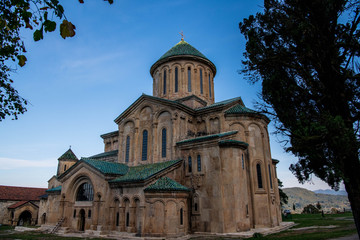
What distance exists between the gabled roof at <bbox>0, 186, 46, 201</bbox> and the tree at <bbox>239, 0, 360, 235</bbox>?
38.2 m

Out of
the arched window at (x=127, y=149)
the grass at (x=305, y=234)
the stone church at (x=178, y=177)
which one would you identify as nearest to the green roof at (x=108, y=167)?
the stone church at (x=178, y=177)

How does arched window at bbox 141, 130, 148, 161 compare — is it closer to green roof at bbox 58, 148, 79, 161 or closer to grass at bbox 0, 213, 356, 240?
grass at bbox 0, 213, 356, 240

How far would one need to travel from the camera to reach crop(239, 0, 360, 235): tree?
294 inches

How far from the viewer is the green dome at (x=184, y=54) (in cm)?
2228

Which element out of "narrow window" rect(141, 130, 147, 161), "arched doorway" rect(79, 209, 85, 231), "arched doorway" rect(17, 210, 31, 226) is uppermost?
"narrow window" rect(141, 130, 147, 161)

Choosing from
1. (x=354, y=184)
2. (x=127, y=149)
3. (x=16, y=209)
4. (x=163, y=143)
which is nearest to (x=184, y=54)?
(x=163, y=143)

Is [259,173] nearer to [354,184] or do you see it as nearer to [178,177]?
[178,177]

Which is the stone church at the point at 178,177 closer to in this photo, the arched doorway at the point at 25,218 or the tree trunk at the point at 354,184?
the tree trunk at the point at 354,184

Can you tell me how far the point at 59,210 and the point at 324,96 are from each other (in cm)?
1883

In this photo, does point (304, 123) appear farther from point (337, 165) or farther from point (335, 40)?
point (335, 40)

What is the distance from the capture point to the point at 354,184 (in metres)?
7.43

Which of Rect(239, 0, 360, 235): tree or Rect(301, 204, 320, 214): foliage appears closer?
Rect(239, 0, 360, 235): tree

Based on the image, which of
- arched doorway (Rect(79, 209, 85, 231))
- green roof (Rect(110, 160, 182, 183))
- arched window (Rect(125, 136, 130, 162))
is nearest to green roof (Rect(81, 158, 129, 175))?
green roof (Rect(110, 160, 182, 183))

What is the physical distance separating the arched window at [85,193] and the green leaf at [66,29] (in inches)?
634
